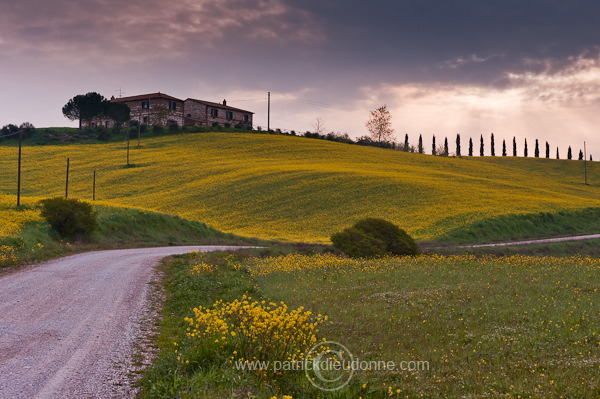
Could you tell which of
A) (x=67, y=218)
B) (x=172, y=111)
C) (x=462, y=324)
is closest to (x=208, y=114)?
(x=172, y=111)

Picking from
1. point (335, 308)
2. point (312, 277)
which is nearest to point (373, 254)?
point (312, 277)

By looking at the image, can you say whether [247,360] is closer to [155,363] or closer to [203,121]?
[155,363]

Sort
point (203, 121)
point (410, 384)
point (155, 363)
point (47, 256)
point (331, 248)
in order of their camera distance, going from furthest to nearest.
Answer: point (203, 121), point (331, 248), point (47, 256), point (155, 363), point (410, 384)

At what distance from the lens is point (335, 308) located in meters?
15.3

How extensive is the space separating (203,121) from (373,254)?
108040 millimetres

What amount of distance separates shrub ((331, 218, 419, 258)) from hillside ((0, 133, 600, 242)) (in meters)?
11.9

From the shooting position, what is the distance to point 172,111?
13050cm

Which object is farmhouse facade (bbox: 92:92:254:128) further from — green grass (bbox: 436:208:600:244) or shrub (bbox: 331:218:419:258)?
shrub (bbox: 331:218:419:258)

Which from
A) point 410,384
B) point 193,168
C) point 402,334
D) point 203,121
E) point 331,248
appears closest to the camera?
point 410,384

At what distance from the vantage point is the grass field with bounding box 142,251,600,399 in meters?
8.55

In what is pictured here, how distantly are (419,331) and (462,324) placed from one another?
1369mm

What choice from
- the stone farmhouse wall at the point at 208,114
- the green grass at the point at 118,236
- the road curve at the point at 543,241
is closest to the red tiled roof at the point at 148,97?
the stone farmhouse wall at the point at 208,114

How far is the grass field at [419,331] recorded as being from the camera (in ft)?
28.1

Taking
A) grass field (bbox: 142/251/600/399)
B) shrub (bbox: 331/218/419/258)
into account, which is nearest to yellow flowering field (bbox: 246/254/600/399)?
grass field (bbox: 142/251/600/399)
